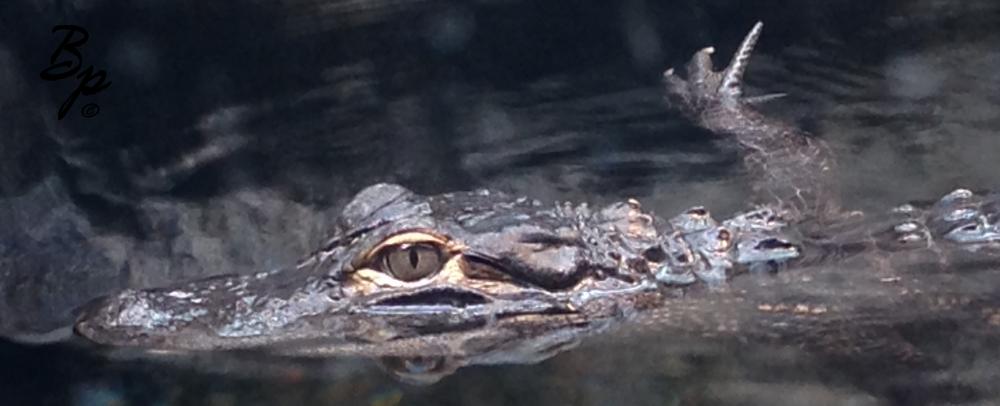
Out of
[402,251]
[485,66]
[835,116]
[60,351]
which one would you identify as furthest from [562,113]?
[60,351]

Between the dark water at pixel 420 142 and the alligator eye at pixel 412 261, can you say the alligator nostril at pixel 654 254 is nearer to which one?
the dark water at pixel 420 142
